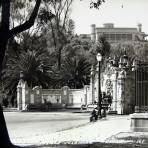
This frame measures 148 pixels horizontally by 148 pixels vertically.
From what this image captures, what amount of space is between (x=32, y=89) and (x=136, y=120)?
99.1 ft

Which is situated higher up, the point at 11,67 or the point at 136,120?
the point at 11,67

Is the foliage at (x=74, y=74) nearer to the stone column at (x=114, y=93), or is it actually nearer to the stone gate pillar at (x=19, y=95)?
the stone gate pillar at (x=19, y=95)

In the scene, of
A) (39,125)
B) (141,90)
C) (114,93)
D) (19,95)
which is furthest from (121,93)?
(19,95)

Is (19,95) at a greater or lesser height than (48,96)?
greater

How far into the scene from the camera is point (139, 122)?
68.4 feet

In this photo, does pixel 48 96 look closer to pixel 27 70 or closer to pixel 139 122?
pixel 27 70

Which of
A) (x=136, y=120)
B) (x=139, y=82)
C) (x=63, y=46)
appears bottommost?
(x=136, y=120)

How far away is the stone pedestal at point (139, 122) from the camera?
20.6m

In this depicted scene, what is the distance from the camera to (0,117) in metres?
14.2

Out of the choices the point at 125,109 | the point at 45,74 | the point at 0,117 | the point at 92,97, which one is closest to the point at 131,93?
the point at 125,109

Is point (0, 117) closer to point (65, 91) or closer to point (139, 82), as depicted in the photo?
point (139, 82)

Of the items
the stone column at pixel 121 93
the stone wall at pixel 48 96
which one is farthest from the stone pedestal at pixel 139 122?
the stone wall at pixel 48 96

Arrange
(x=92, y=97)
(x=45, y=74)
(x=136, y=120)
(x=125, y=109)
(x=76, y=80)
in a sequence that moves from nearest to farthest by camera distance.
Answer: (x=136, y=120), (x=125, y=109), (x=92, y=97), (x=45, y=74), (x=76, y=80)

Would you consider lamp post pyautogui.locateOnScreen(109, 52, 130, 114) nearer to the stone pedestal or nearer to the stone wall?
the stone wall
